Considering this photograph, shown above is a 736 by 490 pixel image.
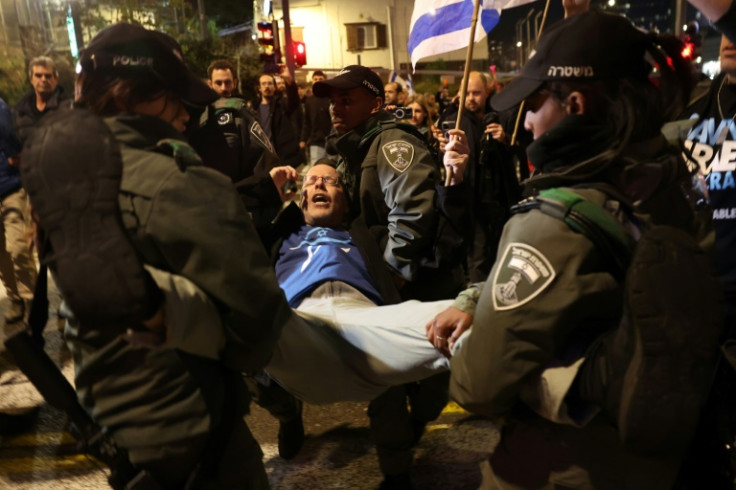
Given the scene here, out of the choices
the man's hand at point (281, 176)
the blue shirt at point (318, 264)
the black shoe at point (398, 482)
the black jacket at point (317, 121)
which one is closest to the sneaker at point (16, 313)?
the man's hand at point (281, 176)

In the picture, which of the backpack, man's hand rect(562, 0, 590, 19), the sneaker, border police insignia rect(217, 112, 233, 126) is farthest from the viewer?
the sneaker

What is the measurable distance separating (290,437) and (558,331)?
240cm

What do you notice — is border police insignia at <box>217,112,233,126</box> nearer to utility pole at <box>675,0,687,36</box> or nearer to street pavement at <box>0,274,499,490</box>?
street pavement at <box>0,274,499,490</box>

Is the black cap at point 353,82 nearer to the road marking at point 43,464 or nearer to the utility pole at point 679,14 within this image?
the road marking at point 43,464

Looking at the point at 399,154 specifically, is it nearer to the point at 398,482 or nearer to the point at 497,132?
→ the point at 398,482

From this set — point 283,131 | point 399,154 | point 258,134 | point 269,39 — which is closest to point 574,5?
point 399,154

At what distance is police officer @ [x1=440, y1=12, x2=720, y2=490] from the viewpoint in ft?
4.35

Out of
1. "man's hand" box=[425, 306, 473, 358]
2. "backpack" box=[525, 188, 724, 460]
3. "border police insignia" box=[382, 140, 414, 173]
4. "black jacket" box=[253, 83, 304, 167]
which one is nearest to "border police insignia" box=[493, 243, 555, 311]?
"backpack" box=[525, 188, 724, 460]

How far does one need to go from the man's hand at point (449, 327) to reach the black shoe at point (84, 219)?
0.88m

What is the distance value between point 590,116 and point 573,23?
250 millimetres

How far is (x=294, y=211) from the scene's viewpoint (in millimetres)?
3393

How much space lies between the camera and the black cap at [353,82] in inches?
133

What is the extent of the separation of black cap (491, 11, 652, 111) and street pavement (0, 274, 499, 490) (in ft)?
7.53

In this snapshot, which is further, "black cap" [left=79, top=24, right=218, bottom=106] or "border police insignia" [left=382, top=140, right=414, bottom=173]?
"border police insignia" [left=382, top=140, right=414, bottom=173]
